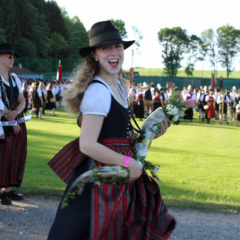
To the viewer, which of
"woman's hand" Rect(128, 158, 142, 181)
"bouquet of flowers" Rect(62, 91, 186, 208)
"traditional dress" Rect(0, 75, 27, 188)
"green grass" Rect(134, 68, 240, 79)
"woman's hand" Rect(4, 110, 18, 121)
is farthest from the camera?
"green grass" Rect(134, 68, 240, 79)

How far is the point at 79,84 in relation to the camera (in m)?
2.48

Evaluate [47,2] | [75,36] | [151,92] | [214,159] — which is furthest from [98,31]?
[75,36]

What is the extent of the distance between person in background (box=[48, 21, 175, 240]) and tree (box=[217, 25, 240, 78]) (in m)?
87.1

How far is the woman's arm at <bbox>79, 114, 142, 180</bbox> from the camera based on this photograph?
224 centimetres

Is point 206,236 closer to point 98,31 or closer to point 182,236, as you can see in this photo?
point 182,236

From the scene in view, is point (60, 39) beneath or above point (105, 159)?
above

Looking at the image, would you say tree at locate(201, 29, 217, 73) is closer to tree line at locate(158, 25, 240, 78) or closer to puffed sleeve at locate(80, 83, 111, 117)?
tree line at locate(158, 25, 240, 78)

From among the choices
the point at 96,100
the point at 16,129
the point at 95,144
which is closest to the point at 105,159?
the point at 95,144

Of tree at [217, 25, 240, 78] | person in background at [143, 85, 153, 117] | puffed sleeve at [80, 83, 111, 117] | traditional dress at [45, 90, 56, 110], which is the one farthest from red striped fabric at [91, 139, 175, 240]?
tree at [217, 25, 240, 78]

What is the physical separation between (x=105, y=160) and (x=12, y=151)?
294 centimetres

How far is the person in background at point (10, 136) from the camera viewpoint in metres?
4.72

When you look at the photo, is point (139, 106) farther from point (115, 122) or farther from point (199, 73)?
point (199, 73)

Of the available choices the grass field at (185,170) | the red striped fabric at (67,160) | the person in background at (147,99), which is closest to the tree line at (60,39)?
the person in background at (147,99)

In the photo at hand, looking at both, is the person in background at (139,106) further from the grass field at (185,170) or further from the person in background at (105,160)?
the person in background at (105,160)
